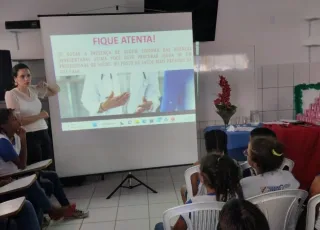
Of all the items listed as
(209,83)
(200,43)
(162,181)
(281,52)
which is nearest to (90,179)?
(162,181)

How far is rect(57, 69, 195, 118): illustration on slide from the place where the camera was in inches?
129

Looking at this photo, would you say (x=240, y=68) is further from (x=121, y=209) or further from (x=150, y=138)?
(x=121, y=209)

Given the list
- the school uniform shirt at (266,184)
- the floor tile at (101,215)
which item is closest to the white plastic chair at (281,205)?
the school uniform shirt at (266,184)

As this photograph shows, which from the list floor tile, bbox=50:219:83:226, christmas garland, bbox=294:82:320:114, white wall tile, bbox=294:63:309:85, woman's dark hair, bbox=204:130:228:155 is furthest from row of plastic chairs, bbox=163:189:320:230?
white wall tile, bbox=294:63:309:85

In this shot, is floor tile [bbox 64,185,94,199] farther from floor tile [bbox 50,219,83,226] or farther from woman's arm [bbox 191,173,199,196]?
woman's arm [bbox 191,173,199,196]

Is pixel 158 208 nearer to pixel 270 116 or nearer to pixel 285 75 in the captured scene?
pixel 270 116

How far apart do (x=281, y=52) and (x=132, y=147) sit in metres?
2.25

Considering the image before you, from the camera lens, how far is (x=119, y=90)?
3326 millimetres

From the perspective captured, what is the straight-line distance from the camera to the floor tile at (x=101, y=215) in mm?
2942

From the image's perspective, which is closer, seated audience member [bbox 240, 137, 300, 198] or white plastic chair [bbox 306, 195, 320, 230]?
white plastic chair [bbox 306, 195, 320, 230]

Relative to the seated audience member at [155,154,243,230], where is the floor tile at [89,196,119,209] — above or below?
below

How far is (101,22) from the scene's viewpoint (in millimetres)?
3211

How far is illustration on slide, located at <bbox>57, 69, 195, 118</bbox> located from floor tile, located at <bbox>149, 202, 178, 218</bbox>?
945 millimetres

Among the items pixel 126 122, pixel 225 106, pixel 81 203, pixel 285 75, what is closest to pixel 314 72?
pixel 285 75
